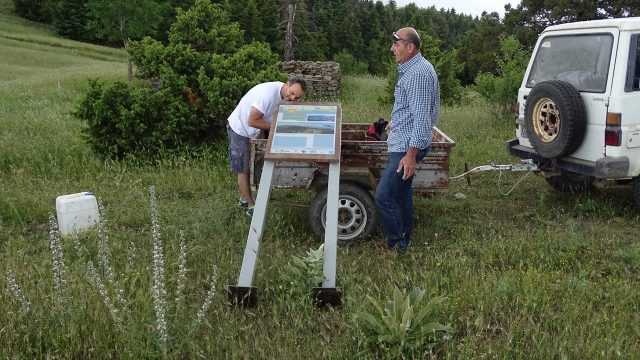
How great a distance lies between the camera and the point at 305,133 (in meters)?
4.94

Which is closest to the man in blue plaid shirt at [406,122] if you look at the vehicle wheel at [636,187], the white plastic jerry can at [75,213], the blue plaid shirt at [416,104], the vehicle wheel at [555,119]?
the blue plaid shirt at [416,104]

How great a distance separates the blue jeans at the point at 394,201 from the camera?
5.05 metres

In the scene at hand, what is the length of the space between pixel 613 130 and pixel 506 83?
24.1 ft

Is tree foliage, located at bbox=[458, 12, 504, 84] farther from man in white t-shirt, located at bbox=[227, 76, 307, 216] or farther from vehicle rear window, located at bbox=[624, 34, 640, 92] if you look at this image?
man in white t-shirt, located at bbox=[227, 76, 307, 216]

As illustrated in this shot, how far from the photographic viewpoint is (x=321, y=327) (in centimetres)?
393

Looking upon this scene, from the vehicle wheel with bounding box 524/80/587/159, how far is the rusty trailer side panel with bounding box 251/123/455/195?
4.26 feet

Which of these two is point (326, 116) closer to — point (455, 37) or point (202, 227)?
point (202, 227)

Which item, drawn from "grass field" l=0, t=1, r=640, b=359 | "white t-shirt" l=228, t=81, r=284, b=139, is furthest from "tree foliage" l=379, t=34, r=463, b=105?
"white t-shirt" l=228, t=81, r=284, b=139

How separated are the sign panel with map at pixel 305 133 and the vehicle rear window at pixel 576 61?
2.84 metres

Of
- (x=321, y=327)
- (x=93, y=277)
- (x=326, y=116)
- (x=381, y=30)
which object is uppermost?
(x=381, y=30)

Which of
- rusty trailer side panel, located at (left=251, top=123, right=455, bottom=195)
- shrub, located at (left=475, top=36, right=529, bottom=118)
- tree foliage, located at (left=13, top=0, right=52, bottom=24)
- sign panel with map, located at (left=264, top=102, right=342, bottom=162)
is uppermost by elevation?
tree foliage, located at (left=13, top=0, right=52, bottom=24)

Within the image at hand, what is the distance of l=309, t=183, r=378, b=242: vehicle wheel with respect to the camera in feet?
18.3

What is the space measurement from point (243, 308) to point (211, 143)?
5304 millimetres

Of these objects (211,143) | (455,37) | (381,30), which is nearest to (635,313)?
(211,143)
